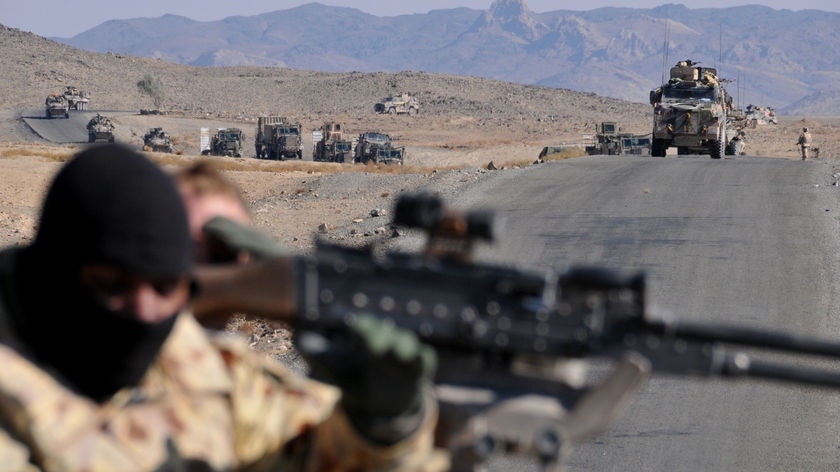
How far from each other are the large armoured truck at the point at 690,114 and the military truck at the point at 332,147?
18.0 m

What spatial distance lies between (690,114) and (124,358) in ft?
94.0

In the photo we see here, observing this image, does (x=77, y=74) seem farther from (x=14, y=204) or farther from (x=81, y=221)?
(x=81, y=221)

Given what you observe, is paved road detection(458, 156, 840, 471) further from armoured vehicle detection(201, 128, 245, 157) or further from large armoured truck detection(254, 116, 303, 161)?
armoured vehicle detection(201, 128, 245, 157)

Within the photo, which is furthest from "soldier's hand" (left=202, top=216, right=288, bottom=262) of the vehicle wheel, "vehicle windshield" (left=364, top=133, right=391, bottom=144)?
"vehicle windshield" (left=364, top=133, right=391, bottom=144)

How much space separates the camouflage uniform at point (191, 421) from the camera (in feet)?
6.46

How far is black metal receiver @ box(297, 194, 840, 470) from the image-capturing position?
7.06ft

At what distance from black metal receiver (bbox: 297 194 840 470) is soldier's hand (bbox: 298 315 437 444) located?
0.21 ft

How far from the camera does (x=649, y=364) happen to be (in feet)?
A: 7.16

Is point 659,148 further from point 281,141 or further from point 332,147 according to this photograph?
point 281,141

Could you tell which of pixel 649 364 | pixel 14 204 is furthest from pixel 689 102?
pixel 649 364

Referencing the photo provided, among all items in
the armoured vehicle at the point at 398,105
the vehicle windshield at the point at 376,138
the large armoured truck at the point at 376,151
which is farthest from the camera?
the armoured vehicle at the point at 398,105

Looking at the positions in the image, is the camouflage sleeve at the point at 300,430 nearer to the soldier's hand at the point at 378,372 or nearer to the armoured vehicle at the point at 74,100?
the soldier's hand at the point at 378,372

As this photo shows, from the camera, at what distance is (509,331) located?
2178 mm

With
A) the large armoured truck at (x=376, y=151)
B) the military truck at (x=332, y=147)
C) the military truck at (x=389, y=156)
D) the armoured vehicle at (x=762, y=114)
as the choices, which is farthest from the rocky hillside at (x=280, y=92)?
the military truck at (x=389, y=156)
